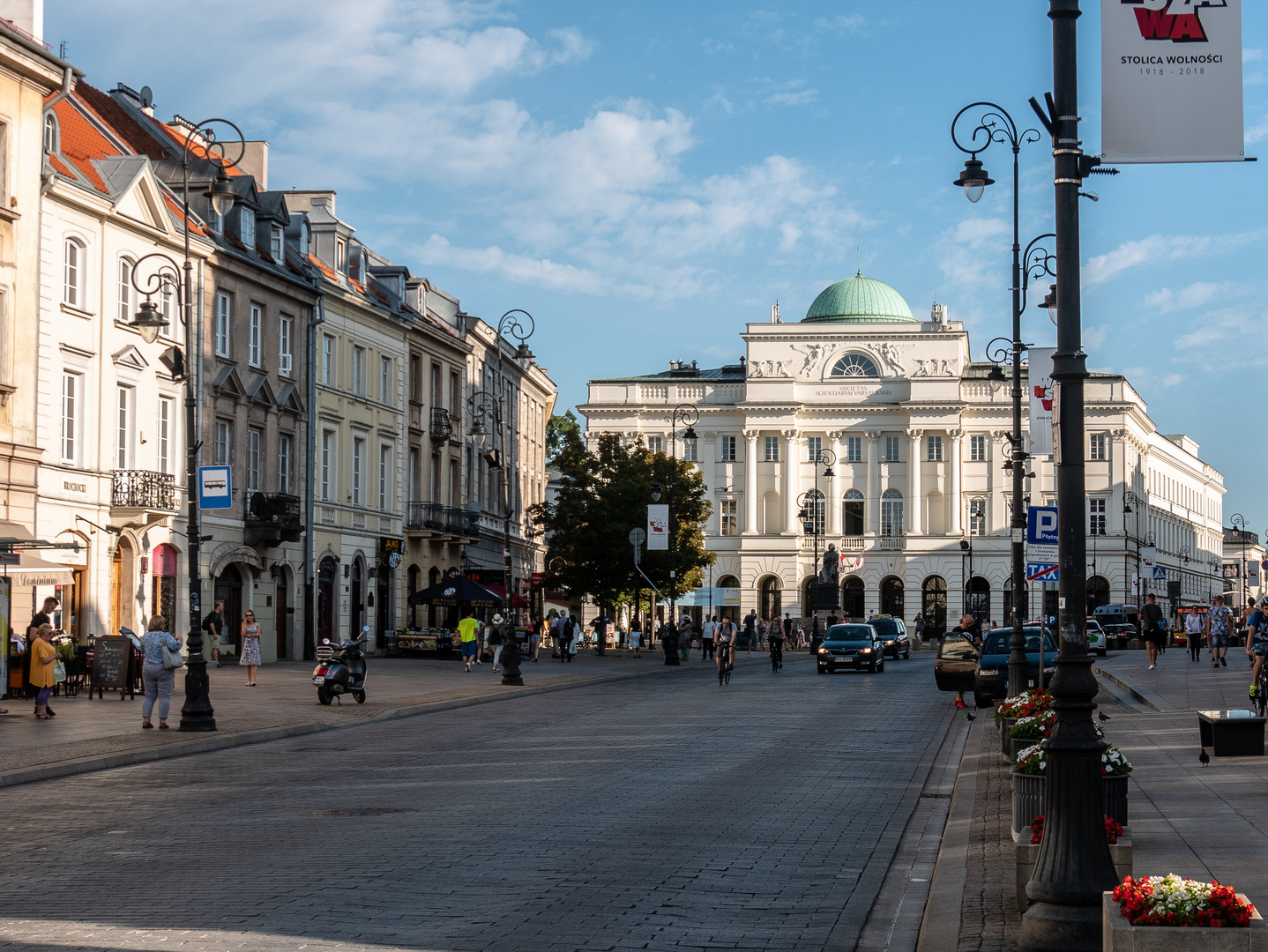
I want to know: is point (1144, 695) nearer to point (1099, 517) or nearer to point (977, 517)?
point (977, 517)

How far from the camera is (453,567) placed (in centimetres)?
6344

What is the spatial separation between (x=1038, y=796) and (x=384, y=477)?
4869 centimetres

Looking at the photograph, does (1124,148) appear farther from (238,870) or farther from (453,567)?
(453,567)

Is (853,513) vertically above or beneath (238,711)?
above

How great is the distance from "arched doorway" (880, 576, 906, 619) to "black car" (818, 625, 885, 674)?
Result: 203 feet

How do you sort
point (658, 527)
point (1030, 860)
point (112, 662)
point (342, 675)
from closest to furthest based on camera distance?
point (1030, 860)
point (342, 675)
point (112, 662)
point (658, 527)

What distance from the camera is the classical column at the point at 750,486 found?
11119 cm

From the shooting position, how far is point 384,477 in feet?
186

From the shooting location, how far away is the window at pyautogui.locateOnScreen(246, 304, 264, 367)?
150 ft

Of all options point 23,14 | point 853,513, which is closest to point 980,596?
point 853,513

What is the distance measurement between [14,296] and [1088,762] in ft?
93.6

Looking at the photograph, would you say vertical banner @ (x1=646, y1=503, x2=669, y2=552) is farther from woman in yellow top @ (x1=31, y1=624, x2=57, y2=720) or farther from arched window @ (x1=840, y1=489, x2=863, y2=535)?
arched window @ (x1=840, y1=489, x2=863, y2=535)

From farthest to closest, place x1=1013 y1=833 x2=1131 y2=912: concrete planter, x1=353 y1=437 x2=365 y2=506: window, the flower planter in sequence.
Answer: x1=353 y1=437 x2=365 y2=506: window < the flower planter < x1=1013 y1=833 x2=1131 y2=912: concrete planter

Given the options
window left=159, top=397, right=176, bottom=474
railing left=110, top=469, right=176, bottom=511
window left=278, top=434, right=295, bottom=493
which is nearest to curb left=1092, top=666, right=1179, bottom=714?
railing left=110, top=469, right=176, bottom=511
